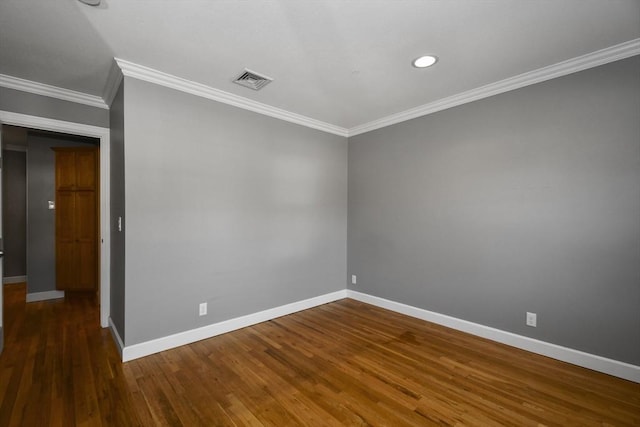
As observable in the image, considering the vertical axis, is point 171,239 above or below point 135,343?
above

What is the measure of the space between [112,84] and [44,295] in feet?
12.4

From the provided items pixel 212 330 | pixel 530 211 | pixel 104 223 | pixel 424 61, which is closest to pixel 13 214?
pixel 104 223

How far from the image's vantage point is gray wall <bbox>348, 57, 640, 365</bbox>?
7.33 ft

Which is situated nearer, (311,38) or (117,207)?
(311,38)

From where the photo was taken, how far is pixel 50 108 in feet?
9.48

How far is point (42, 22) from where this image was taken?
191cm

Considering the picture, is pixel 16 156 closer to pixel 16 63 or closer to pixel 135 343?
pixel 16 63

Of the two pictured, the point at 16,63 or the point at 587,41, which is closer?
the point at 587,41

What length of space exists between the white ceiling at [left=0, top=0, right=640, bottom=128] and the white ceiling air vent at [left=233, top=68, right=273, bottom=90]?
8 centimetres

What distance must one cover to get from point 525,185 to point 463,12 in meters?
1.72

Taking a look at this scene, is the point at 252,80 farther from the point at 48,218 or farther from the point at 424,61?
the point at 48,218

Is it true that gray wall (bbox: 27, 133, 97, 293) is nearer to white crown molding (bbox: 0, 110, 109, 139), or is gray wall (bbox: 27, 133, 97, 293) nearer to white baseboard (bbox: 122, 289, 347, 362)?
white crown molding (bbox: 0, 110, 109, 139)

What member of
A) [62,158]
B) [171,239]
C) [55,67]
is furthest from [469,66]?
[62,158]

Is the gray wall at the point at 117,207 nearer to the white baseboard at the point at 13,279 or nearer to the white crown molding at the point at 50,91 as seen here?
the white crown molding at the point at 50,91
